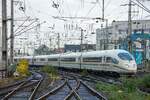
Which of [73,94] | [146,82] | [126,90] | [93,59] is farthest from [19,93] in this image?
[93,59]

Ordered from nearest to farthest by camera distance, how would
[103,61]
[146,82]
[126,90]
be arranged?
1. [126,90]
2. [146,82]
3. [103,61]

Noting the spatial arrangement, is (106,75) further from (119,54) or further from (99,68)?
(119,54)

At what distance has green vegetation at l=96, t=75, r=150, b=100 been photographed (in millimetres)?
18122

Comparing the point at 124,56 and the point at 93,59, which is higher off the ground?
the point at 124,56

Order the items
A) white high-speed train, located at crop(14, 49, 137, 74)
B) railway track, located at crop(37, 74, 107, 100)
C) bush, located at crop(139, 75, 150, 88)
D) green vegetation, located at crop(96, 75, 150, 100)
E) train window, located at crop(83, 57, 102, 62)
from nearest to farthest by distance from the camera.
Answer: green vegetation, located at crop(96, 75, 150, 100) < railway track, located at crop(37, 74, 107, 100) < bush, located at crop(139, 75, 150, 88) < white high-speed train, located at crop(14, 49, 137, 74) < train window, located at crop(83, 57, 102, 62)

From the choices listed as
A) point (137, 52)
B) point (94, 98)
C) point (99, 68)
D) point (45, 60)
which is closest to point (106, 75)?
point (99, 68)

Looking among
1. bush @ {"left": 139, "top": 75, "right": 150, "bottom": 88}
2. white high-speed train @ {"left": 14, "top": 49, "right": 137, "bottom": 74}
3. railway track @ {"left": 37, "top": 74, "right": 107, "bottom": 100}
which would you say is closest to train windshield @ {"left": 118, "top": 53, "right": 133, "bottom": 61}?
white high-speed train @ {"left": 14, "top": 49, "right": 137, "bottom": 74}

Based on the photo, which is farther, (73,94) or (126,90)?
(126,90)

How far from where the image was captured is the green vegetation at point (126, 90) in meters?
18.1

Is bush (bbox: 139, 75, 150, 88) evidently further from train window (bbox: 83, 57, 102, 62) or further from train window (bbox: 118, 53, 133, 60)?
train window (bbox: 83, 57, 102, 62)

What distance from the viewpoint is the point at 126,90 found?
23391mm

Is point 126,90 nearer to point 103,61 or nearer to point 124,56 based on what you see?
point 124,56

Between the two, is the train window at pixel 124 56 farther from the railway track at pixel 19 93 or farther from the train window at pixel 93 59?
the railway track at pixel 19 93

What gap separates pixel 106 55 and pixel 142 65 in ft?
38.6
